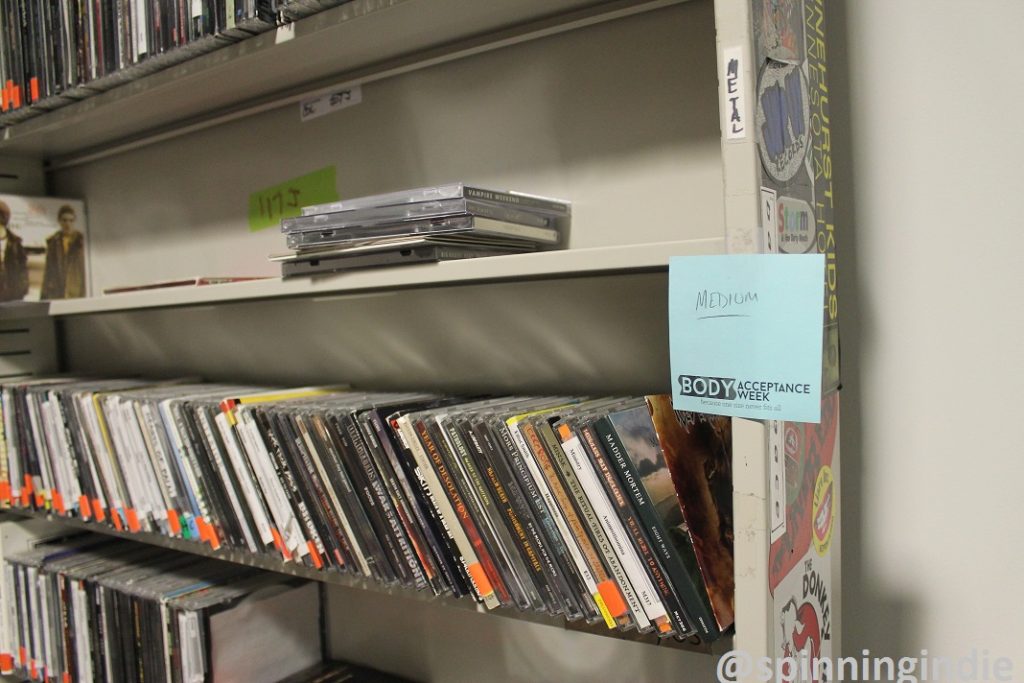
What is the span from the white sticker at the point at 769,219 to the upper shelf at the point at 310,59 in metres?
0.46

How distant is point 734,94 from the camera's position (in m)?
0.68

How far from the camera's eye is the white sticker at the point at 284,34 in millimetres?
1059

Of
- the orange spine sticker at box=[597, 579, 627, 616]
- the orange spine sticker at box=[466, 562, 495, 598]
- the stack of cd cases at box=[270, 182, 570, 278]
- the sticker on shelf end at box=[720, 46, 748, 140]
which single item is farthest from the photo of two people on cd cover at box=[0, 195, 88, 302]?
the sticker on shelf end at box=[720, 46, 748, 140]

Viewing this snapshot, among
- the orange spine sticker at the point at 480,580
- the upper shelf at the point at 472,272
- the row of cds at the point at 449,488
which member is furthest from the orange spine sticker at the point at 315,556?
the upper shelf at the point at 472,272

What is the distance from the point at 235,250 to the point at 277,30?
570 mm

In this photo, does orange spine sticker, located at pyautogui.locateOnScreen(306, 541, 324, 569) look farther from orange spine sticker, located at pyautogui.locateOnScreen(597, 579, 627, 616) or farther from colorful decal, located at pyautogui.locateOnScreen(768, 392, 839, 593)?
colorful decal, located at pyautogui.locateOnScreen(768, 392, 839, 593)

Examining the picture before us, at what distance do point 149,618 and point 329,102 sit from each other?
0.98 meters

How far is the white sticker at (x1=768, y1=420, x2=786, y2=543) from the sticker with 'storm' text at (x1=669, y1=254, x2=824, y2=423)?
0.16 feet

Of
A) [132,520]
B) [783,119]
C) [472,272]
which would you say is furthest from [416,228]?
[132,520]

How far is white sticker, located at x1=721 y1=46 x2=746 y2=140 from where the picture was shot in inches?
26.5

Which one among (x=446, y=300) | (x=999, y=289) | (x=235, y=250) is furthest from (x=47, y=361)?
(x=999, y=289)

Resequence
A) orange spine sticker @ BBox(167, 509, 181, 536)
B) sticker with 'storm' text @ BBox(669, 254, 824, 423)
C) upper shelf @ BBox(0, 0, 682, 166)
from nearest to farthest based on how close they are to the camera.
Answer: sticker with 'storm' text @ BBox(669, 254, 824, 423), upper shelf @ BBox(0, 0, 682, 166), orange spine sticker @ BBox(167, 509, 181, 536)

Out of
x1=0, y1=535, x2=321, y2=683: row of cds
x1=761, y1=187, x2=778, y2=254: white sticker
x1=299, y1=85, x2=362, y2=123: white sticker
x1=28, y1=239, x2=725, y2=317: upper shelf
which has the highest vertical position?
x1=299, y1=85, x2=362, y2=123: white sticker

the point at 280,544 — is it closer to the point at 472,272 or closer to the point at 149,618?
the point at 149,618
